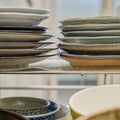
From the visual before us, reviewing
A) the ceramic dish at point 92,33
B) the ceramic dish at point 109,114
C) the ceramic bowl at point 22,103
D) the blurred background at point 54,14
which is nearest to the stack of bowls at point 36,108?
the ceramic bowl at point 22,103

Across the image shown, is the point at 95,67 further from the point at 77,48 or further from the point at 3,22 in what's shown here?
the point at 3,22

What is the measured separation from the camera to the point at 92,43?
2.33 ft

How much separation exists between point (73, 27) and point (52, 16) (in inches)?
26.7

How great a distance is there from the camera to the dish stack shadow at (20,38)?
0.69 m

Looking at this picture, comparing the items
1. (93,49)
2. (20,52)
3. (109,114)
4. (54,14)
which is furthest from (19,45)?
(54,14)

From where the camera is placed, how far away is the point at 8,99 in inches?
33.8

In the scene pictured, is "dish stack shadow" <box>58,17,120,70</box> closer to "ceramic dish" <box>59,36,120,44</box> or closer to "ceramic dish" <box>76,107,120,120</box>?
"ceramic dish" <box>59,36,120,44</box>

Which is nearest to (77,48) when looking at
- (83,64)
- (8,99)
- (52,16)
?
(83,64)

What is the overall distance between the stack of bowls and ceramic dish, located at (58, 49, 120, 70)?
16cm

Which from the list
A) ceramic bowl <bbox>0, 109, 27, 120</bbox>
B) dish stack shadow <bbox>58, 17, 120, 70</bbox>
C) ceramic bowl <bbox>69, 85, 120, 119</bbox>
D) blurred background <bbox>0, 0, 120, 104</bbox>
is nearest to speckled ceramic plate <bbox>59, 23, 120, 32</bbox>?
dish stack shadow <bbox>58, 17, 120, 70</bbox>

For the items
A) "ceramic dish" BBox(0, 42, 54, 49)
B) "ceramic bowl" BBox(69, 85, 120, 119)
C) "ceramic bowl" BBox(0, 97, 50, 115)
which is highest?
"ceramic dish" BBox(0, 42, 54, 49)

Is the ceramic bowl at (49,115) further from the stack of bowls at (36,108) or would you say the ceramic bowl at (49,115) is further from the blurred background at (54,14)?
the blurred background at (54,14)

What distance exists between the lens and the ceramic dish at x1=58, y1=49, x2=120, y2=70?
2.25 feet

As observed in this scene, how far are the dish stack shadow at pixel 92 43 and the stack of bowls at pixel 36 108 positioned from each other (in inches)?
A: 5.7
